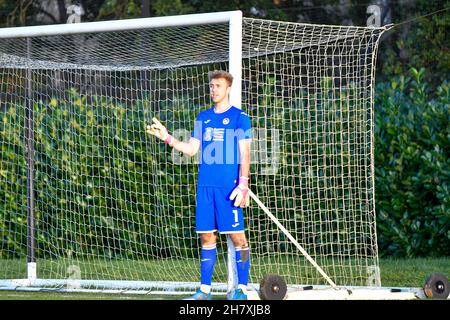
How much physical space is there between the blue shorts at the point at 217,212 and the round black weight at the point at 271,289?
21.4 inches

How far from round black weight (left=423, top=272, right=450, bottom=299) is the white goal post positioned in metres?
1.11

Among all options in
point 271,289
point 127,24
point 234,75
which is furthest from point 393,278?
point 127,24

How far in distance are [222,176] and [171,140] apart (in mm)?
526

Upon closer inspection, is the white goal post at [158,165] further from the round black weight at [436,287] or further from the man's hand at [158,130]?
the man's hand at [158,130]

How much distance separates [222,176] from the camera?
8.68 m

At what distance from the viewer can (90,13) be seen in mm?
20766

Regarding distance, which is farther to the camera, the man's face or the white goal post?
the white goal post

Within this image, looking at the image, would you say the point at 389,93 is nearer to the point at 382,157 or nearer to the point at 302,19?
the point at 382,157

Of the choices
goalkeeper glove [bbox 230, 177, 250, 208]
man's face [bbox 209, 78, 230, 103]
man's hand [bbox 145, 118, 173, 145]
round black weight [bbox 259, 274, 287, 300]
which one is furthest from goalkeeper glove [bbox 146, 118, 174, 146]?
round black weight [bbox 259, 274, 287, 300]

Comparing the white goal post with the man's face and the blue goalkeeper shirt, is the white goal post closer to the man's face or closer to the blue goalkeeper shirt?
the man's face

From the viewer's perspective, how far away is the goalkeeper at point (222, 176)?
8648 mm

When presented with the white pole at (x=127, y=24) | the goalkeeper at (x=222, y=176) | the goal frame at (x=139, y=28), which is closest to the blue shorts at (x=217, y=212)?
the goalkeeper at (x=222, y=176)

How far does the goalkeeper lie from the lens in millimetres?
8648

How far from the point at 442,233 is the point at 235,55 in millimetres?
5090
